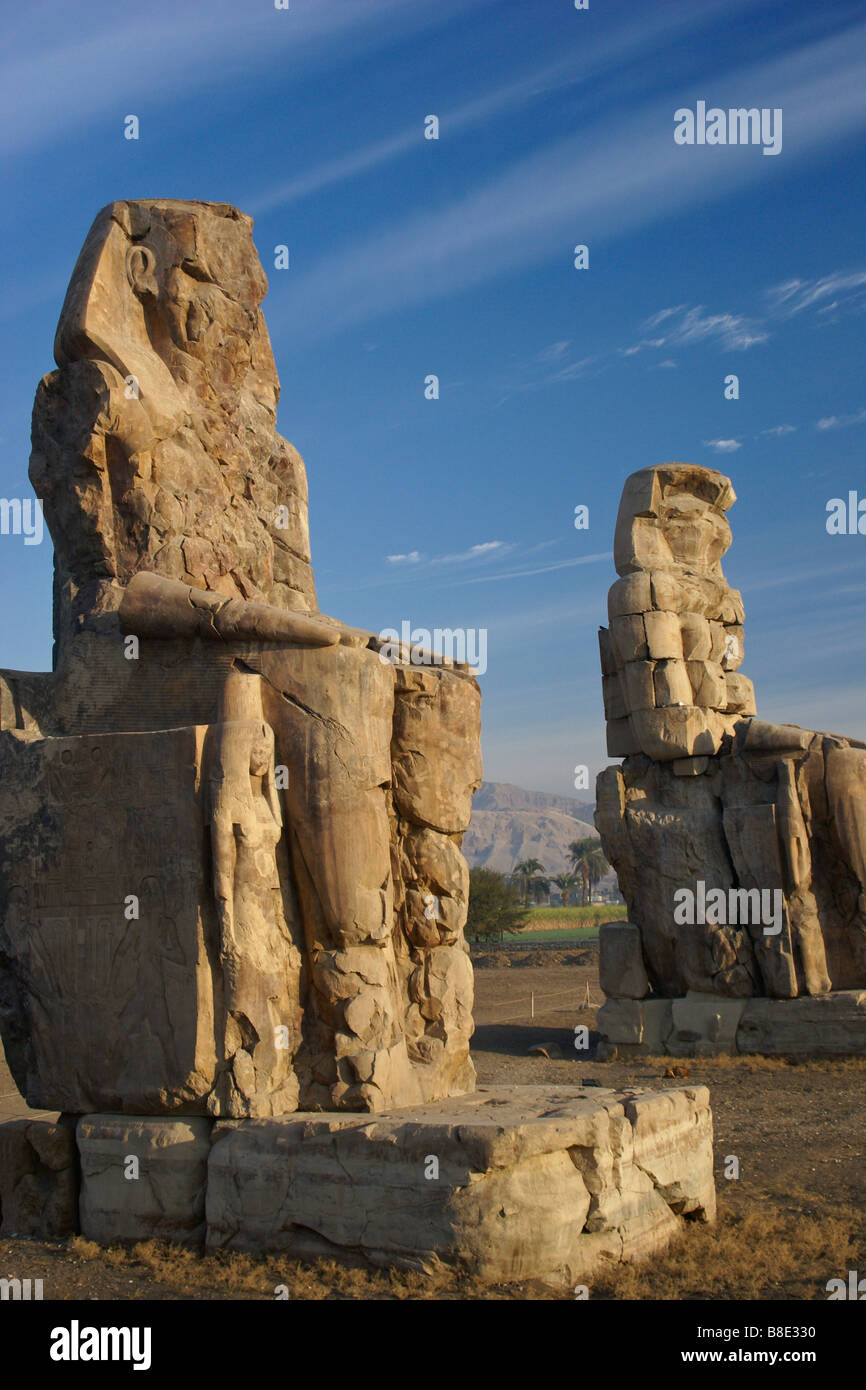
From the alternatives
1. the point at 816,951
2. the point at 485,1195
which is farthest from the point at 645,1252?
the point at 816,951

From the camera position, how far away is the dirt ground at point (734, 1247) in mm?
4445

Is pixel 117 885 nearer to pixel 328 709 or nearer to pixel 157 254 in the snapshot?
pixel 328 709

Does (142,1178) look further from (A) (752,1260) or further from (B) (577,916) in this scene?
(B) (577,916)

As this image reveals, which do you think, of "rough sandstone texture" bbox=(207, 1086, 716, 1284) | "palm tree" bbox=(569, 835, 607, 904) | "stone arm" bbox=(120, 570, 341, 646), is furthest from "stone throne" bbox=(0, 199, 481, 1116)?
"palm tree" bbox=(569, 835, 607, 904)

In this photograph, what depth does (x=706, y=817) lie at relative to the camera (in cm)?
1107

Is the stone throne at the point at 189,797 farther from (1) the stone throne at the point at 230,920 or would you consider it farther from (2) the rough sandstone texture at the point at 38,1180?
(2) the rough sandstone texture at the point at 38,1180

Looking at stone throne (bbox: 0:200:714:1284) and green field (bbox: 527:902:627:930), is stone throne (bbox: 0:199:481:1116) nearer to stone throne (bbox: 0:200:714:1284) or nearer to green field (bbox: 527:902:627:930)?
stone throne (bbox: 0:200:714:1284)

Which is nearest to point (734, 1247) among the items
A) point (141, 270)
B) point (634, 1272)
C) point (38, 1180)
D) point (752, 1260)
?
point (752, 1260)

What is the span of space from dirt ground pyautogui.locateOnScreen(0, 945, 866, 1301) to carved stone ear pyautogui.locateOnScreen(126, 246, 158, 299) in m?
4.54

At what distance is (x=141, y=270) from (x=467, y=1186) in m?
4.69

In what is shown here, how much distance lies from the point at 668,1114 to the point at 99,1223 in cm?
245

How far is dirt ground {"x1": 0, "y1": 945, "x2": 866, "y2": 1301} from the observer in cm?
445

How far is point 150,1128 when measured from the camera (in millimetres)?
5133

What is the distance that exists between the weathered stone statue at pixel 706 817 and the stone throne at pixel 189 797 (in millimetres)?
5132
